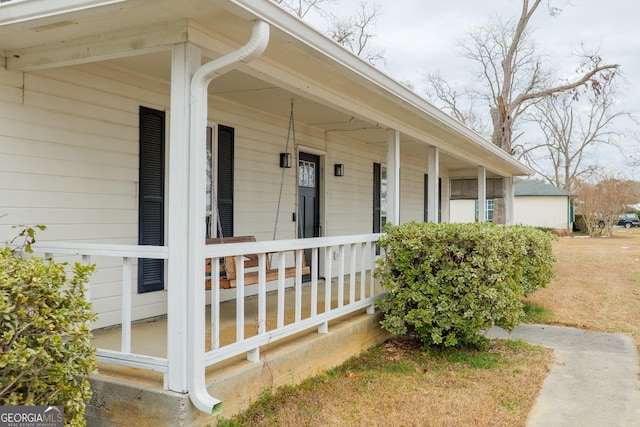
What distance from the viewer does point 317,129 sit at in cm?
734

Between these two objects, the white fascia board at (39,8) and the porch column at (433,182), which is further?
the porch column at (433,182)

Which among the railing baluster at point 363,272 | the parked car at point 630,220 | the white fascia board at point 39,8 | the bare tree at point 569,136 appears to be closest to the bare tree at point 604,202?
the bare tree at point 569,136

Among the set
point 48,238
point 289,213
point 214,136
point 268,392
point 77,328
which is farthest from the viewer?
point 289,213

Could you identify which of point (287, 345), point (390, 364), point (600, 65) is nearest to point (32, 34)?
point (287, 345)

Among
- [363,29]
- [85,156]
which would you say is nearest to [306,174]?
[85,156]

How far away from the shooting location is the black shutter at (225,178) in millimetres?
5555

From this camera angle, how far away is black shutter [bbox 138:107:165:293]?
465 centimetres

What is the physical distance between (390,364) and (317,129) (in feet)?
12.3

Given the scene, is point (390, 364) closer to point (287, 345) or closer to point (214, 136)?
point (287, 345)

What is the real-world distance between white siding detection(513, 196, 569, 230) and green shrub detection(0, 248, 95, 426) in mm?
31621

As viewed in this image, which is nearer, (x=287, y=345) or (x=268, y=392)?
(x=268, y=392)

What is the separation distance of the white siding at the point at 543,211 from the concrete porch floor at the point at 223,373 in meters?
29.0

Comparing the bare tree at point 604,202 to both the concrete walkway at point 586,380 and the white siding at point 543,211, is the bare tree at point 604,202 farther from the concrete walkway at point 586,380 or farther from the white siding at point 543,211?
the concrete walkway at point 586,380

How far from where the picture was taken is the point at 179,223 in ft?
9.78
